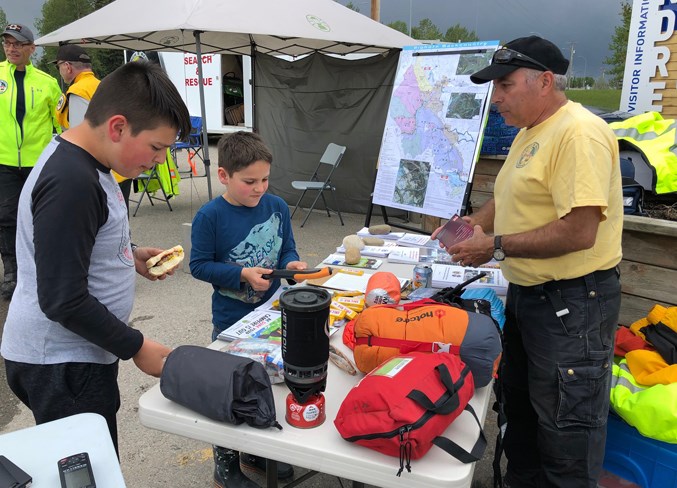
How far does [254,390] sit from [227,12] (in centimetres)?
546

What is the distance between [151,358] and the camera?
136 cm

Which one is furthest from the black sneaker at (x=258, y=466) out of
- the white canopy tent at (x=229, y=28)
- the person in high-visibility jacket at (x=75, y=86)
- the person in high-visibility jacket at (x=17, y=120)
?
the white canopy tent at (x=229, y=28)

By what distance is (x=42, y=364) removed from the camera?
1.33m

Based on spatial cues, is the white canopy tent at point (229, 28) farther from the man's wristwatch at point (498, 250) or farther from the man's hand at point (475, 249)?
the man's wristwatch at point (498, 250)

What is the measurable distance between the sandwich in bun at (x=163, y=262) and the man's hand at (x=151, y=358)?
40 cm

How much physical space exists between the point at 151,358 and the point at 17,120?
395cm

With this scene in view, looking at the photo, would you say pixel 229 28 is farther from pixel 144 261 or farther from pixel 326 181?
pixel 144 261

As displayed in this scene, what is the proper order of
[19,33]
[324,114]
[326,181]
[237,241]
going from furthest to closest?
[324,114]
[326,181]
[19,33]
[237,241]

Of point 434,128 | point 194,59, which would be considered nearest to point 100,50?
point 194,59

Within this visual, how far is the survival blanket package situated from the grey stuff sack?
0.69ft

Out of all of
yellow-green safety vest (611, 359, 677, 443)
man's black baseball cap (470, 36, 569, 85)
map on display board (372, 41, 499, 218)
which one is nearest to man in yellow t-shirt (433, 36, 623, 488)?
man's black baseball cap (470, 36, 569, 85)

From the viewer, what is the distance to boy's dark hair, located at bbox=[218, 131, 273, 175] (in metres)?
2.12

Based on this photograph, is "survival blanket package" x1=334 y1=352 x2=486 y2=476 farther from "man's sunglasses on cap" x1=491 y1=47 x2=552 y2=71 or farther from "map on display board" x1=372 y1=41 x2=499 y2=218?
"map on display board" x1=372 y1=41 x2=499 y2=218

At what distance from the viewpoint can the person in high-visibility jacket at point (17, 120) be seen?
4234mm
